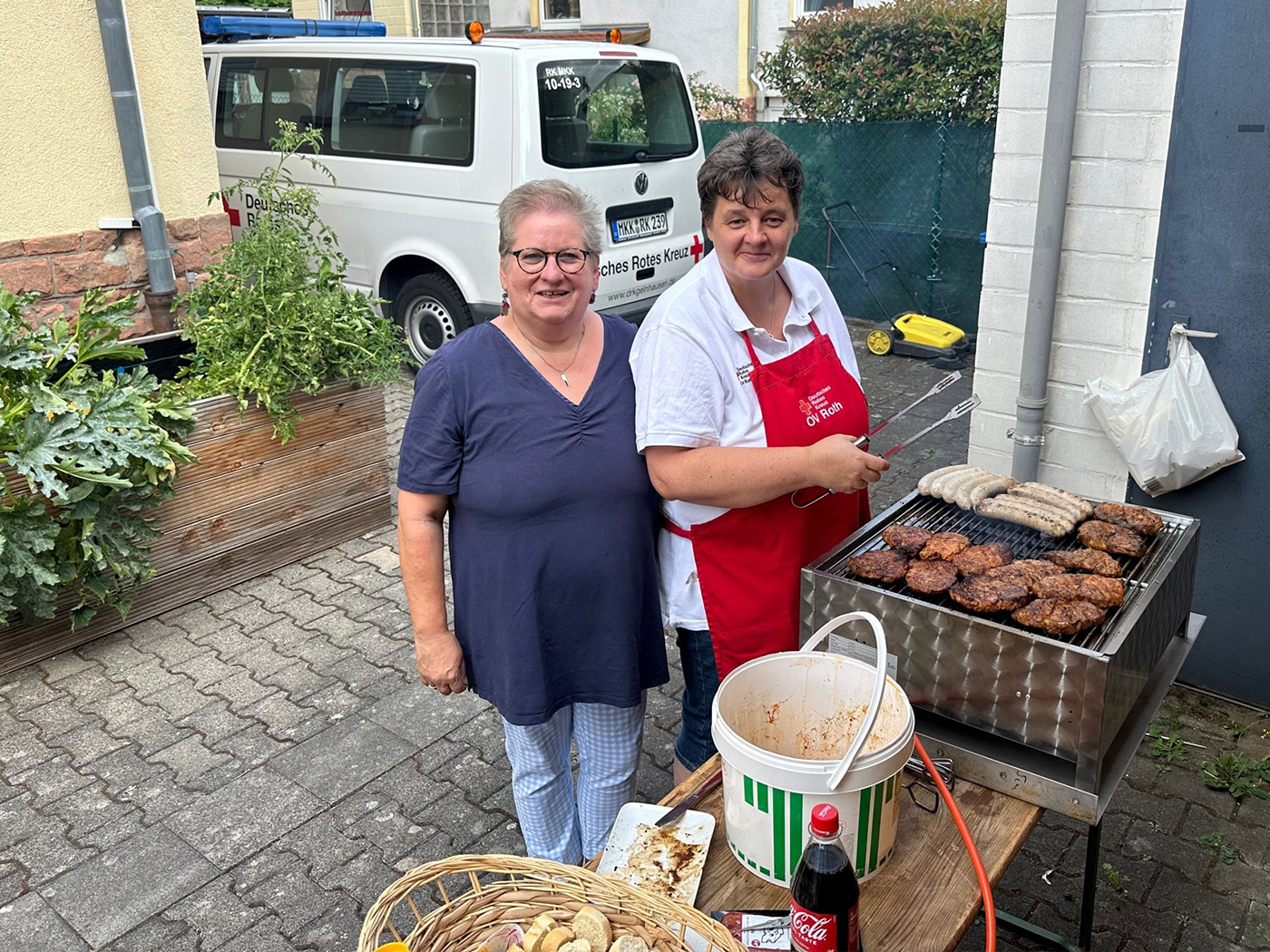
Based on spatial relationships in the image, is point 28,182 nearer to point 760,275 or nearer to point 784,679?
point 760,275

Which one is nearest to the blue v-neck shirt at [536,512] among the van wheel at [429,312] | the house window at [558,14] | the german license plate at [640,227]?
the german license plate at [640,227]

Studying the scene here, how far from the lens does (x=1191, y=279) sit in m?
3.55

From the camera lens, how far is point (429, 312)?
26.2 ft

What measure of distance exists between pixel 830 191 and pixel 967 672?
8397 millimetres

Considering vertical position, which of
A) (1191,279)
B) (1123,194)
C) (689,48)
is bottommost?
(1191,279)

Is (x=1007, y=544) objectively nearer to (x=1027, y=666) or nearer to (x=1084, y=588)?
(x=1084, y=588)

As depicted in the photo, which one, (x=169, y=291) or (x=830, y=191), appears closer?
(x=169, y=291)

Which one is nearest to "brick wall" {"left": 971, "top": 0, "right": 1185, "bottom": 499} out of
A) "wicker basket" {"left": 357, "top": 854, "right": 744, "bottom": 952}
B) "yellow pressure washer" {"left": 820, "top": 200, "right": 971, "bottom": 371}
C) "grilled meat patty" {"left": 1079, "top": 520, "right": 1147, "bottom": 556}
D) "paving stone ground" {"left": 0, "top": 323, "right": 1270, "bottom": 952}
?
"paving stone ground" {"left": 0, "top": 323, "right": 1270, "bottom": 952}

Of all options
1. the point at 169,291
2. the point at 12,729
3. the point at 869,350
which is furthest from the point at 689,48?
the point at 12,729

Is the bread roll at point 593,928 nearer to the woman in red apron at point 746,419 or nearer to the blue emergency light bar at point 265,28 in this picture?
the woman in red apron at point 746,419

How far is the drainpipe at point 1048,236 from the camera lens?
3555mm

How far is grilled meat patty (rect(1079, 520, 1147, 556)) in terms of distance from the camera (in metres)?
2.51

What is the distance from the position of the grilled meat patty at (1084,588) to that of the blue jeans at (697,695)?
0.81 metres

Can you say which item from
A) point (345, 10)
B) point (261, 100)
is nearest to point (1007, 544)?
point (261, 100)
